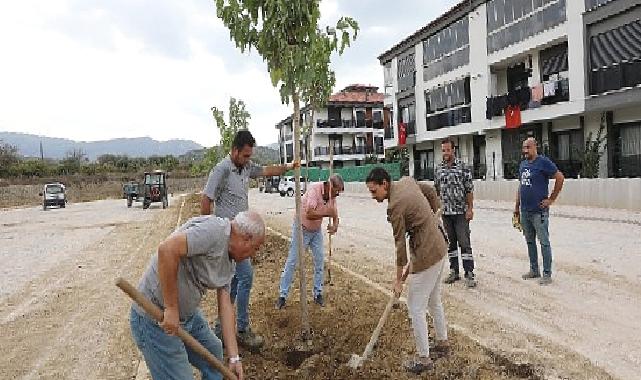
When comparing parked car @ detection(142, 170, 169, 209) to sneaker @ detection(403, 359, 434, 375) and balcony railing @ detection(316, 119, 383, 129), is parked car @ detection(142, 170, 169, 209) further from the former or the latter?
balcony railing @ detection(316, 119, 383, 129)

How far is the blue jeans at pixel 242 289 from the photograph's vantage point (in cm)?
520

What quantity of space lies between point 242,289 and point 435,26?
31.3 m

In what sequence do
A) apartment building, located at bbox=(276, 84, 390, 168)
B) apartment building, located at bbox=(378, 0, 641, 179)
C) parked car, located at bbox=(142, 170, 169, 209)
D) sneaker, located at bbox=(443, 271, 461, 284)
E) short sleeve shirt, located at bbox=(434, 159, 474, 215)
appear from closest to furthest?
short sleeve shirt, located at bbox=(434, 159, 474, 215) < sneaker, located at bbox=(443, 271, 461, 284) < apartment building, located at bbox=(378, 0, 641, 179) < parked car, located at bbox=(142, 170, 169, 209) < apartment building, located at bbox=(276, 84, 390, 168)

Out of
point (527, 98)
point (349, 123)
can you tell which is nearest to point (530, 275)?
point (527, 98)

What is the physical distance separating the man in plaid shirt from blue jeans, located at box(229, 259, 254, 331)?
10.4 feet

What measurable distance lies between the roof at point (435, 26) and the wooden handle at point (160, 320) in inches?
1130

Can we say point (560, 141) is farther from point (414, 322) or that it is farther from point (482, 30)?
point (414, 322)

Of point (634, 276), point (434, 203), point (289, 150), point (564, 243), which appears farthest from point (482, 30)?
point (289, 150)

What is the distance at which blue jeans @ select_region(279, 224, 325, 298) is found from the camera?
645 cm

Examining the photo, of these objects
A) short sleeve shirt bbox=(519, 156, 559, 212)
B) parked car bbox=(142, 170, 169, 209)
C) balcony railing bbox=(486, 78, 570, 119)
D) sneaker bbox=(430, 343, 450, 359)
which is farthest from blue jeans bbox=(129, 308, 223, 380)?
parked car bbox=(142, 170, 169, 209)

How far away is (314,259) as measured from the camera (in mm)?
6633

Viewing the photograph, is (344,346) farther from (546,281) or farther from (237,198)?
(546,281)

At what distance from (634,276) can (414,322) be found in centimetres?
478

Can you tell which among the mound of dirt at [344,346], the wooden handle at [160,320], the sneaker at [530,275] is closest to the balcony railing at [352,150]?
the sneaker at [530,275]
